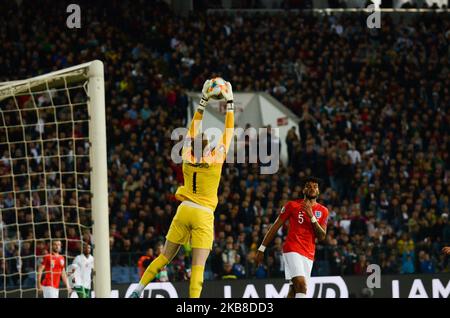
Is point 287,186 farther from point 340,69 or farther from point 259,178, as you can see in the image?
point 340,69

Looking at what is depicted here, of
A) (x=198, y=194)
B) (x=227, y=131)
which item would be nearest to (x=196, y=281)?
(x=198, y=194)

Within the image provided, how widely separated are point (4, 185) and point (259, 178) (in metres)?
6.25

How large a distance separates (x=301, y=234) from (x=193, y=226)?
67.3 inches

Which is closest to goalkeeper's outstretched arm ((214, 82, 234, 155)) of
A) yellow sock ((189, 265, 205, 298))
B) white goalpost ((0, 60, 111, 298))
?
yellow sock ((189, 265, 205, 298))

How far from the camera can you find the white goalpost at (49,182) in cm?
915

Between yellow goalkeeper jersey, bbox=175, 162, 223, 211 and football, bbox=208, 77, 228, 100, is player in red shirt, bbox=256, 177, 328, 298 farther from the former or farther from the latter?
football, bbox=208, 77, 228, 100

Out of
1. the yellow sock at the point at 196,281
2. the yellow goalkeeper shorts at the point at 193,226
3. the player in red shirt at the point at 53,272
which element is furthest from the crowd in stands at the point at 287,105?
the yellow sock at the point at 196,281

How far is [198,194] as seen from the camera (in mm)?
11086

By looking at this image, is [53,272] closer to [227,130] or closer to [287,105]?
[227,130]

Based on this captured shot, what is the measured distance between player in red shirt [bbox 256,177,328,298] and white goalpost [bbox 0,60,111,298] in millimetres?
2397

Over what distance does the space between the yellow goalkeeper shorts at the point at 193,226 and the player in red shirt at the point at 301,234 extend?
1082 mm

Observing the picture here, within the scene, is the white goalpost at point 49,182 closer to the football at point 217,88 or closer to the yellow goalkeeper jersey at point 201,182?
the yellow goalkeeper jersey at point 201,182

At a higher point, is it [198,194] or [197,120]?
[197,120]

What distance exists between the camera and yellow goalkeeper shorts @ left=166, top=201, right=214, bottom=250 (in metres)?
11.0
